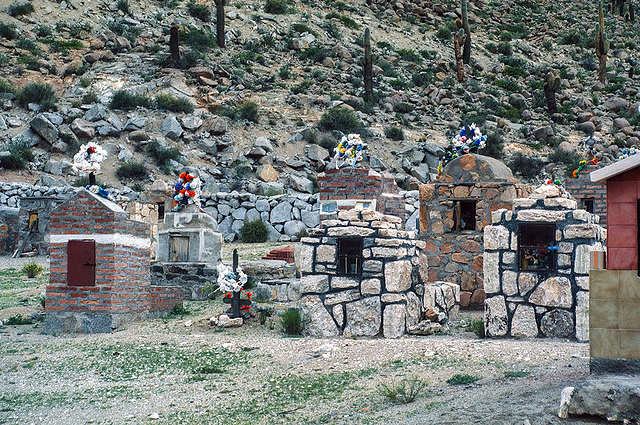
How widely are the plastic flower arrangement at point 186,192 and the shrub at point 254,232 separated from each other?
26.7 feet

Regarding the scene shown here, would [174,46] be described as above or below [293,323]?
above

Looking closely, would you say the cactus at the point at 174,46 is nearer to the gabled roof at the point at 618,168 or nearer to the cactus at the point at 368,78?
the cactus at the point at 368,78

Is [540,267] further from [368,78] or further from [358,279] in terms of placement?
[368,78]

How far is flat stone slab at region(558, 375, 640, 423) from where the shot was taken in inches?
219

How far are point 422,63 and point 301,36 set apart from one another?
7904 mm

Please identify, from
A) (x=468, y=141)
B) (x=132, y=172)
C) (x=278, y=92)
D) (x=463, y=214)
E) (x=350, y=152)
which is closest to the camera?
(x=463, y=214)

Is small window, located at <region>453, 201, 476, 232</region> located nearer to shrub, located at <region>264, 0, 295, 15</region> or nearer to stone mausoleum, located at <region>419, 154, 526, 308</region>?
stone mausoleum, located at <region>419, 154, 526, 308</region>

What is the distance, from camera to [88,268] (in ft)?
36.3

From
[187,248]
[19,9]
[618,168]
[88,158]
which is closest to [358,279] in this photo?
[618,168]

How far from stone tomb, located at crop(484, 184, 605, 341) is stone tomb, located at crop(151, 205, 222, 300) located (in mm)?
6926

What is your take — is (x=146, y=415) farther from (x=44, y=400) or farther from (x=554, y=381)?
(x=554, y=381)

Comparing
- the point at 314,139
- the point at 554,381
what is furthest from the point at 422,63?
the point at 554,381

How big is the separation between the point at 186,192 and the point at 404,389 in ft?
30.8

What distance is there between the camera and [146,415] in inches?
287
